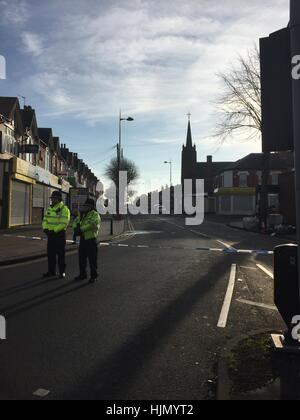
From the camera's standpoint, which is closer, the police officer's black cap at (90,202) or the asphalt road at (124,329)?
the asphalt road at (124,329)

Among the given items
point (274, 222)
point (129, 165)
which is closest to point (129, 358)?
point (274, 222)

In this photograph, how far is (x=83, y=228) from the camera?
9133 millimetres

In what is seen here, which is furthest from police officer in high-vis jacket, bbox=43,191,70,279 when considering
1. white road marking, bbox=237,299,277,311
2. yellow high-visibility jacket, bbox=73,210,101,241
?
white road marking, bbox=237,299,277,311

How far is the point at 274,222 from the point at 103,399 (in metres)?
26.9

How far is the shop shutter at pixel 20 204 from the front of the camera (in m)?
27.6

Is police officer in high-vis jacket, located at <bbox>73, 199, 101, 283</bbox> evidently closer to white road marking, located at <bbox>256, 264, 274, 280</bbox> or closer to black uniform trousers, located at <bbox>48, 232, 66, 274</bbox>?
black uniform trousers, located at <bbox>48, 232, 66, 274</bbox>

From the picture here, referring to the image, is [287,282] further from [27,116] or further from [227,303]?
[27,116]

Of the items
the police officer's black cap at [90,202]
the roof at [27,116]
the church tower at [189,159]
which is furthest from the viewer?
the church tower at [189,159]

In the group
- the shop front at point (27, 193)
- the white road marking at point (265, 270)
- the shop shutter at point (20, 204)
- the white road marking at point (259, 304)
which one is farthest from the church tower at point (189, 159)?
the white road marking at point (259, 304)

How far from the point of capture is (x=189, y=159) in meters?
107

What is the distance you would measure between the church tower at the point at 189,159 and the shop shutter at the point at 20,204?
7473cm

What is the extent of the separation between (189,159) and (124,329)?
336 feet

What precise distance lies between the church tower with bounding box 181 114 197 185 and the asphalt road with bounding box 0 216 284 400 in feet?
309

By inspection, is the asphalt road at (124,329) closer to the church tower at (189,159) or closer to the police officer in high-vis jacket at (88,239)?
the police officer in high-vis jacket at (88,239)
